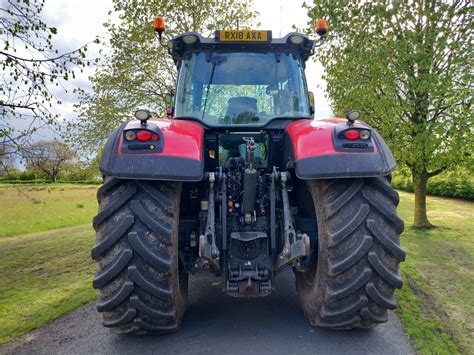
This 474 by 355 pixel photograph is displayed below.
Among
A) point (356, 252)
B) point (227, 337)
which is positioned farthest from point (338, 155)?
point (227, 337)

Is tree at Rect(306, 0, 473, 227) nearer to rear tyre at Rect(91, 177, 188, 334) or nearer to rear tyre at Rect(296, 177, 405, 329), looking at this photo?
rear tyre at Rect(296, 177, 405, 329)

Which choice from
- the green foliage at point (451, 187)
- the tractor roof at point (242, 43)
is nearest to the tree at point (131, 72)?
the tractor roof at point (242, 43)

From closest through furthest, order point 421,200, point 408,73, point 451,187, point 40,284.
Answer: point 40,284 < point 408,73 < point 421,200 < point 451,187

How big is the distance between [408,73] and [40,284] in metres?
8.47

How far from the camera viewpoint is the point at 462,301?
14.2ft

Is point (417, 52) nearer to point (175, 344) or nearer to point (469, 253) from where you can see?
point (469, 253)

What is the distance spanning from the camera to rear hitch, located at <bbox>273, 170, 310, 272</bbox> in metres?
2.82

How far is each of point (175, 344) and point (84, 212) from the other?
1605 centimetres

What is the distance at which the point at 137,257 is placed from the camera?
9.19 ft

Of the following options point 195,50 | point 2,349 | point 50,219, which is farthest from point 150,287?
point 50,219

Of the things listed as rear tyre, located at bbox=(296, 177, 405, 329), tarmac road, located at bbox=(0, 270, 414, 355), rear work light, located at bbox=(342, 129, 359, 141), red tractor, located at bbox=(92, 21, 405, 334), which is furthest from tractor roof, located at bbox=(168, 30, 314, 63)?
tarmac road, located at bbox=(0, 270, 414, 355)

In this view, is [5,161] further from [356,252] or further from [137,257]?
[356,252]

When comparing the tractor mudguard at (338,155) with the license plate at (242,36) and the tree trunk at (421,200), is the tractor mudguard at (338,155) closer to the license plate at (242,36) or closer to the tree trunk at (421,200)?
the license plate at (242,36)

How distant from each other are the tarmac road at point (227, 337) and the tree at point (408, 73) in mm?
6125
